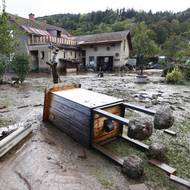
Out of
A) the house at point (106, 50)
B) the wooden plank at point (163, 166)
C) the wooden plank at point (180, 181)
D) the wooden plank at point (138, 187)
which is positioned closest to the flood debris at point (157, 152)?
the wooden plank at point (163, 166)

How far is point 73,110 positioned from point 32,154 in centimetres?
104

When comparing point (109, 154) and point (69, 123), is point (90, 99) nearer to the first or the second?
point (69, 123)

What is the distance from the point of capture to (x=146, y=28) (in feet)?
137

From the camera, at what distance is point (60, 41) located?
24875mm

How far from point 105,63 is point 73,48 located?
188 inches

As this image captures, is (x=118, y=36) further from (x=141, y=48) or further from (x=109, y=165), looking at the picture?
(x=109, y=165)

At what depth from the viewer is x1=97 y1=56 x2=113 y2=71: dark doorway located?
2709cm

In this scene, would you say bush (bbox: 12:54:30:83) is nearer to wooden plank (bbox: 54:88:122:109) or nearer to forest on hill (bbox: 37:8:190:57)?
wooden plank (bbox: 54:88:122:109)

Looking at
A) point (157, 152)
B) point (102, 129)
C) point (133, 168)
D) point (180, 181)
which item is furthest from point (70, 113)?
point (180, 181)

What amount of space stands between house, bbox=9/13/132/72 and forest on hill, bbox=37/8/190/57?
6.88 metres

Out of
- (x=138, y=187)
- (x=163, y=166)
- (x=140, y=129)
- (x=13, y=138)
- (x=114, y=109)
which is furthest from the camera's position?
(x=114, y=109)

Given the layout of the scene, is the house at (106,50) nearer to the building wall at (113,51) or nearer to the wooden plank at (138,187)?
the building wall at (113,51)

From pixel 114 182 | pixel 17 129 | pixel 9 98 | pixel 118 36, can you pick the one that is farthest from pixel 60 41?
pixel 114 182

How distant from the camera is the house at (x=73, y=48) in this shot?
75.8 ft
